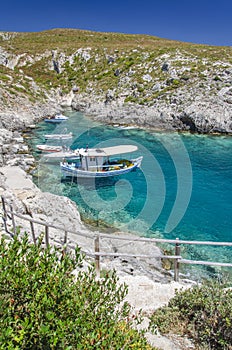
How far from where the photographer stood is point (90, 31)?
112 m

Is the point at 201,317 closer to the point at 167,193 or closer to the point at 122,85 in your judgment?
the point at 167,193

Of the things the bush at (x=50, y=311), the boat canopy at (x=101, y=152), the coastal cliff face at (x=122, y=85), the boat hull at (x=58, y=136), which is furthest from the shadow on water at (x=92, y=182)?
the coastal cliff face at (x=122, y=85)

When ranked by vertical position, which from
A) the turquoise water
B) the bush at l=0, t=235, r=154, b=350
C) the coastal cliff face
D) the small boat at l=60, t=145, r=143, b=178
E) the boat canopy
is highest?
the coastal cliff face

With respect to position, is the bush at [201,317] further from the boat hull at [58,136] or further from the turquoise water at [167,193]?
the boat hull at [58,136]

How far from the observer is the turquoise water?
18.0 metres

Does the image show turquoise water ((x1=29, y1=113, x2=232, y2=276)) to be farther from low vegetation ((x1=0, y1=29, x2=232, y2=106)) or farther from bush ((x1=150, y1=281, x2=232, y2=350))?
low vegetation ((x1=0, y1=29, x2=232, y2=106))

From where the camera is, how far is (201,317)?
5.96 meters

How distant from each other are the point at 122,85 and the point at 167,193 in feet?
146

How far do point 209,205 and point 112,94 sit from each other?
44.2 meters

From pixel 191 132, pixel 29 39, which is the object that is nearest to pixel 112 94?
pixel 191 132

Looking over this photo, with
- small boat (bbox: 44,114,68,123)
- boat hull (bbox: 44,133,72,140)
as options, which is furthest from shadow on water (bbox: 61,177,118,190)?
small boat (bbox: 44,114,68,123)

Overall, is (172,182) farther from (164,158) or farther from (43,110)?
(43,110)

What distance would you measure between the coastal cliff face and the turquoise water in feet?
34.5

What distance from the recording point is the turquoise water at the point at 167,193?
18.0m
